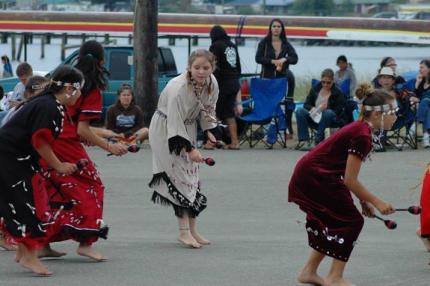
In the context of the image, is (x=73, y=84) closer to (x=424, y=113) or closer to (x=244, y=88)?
(x=424, y=113)

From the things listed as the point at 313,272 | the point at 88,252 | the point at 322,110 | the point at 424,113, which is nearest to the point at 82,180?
the point at 88,252

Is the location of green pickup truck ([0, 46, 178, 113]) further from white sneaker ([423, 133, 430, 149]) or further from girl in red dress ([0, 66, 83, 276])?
girl in red dress ([0, 66, 83, 276])

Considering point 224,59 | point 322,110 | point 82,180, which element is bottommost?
point 322,110

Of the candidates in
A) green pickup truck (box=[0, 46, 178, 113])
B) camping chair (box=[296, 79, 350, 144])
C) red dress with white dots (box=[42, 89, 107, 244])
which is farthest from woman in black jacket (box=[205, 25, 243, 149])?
red dress with white dots (box=[42, 89, 107, 244])

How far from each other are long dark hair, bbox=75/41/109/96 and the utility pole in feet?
30.0

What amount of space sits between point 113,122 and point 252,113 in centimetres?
272

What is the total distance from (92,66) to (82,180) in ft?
3.02

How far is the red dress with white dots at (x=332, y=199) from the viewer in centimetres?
846

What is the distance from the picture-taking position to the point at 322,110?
17.7 m

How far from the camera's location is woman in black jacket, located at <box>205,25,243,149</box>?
18.0 m

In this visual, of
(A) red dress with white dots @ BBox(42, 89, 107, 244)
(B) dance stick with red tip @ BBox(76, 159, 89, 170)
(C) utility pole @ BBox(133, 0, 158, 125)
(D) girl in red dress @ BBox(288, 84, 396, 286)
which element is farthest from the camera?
(C) utility pole @ BBox(133, 0, 158, 125)

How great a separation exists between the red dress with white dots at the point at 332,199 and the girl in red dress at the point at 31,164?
1.68 meters

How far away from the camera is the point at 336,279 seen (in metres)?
8.52

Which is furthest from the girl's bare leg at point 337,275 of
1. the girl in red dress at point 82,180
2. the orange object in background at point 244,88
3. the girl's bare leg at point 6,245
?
the orange object in background at point 244,88
